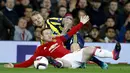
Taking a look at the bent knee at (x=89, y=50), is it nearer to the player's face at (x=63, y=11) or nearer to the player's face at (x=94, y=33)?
the player's face at (x=94, y=33)

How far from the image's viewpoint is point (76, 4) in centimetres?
1820

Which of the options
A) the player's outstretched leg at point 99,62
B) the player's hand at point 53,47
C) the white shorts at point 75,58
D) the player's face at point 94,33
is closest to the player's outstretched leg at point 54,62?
the white shorts at point 75,58

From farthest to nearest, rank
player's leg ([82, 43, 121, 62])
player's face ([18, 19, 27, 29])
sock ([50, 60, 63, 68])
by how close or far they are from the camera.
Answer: player's face ([18, 19, 27, 29]) < sock ([50, 60, 63, 68]) < player's leg ([82, 43, 121, 62])

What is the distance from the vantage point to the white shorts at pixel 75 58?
38.4ft

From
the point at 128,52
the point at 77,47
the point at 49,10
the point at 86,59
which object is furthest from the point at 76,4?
the point at 86,59

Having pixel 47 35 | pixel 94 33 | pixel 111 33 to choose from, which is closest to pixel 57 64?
pixel 47 35

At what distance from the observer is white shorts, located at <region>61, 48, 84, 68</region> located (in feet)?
38.4

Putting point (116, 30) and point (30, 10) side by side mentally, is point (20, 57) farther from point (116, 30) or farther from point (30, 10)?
point (116, 30)

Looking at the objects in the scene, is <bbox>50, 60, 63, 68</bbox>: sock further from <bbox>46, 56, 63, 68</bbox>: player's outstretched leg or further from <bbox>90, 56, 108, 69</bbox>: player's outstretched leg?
<bbox>90, 56, 108, 69</bbox>: player's outstretched leg

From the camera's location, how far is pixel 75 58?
11.7 meters

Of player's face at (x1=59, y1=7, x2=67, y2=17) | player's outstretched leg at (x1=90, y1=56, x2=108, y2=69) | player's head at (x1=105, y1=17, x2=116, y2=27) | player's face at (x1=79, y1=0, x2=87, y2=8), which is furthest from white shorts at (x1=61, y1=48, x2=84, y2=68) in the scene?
player's face at (x1=79, y1=0, x2=87, y2=8)

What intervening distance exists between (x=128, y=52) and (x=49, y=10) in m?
2.89

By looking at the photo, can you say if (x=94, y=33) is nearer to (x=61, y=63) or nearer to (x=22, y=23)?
(x=22, y=23)

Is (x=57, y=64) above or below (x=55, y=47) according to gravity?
below
